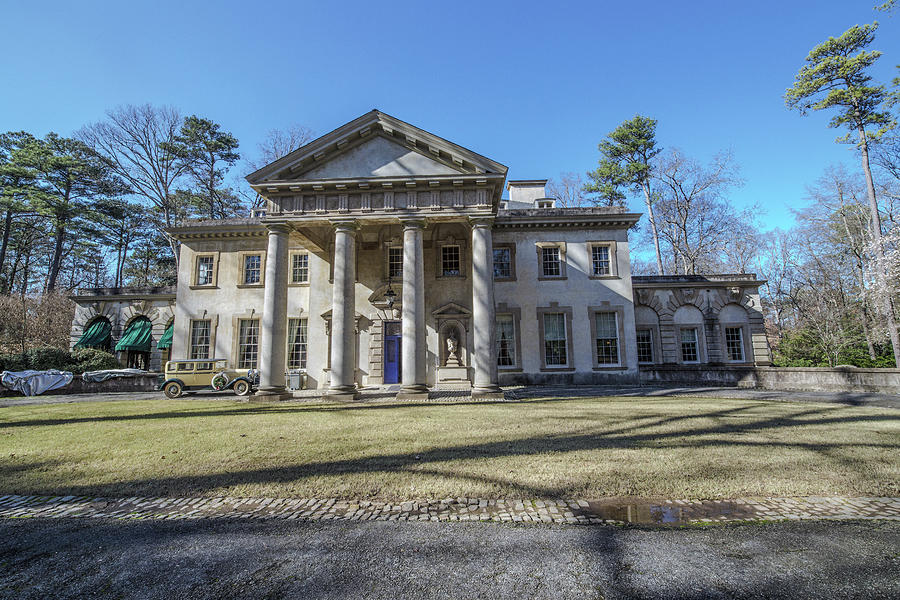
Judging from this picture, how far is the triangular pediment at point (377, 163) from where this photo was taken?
54.2ft

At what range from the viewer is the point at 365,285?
20.6 meters

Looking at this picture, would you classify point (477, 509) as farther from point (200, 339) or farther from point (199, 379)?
point (200, 339)

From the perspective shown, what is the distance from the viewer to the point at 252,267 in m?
23.5

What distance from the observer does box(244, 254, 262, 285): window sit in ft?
76.7

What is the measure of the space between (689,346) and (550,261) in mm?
10215

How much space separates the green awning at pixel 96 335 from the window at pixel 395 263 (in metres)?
18.8

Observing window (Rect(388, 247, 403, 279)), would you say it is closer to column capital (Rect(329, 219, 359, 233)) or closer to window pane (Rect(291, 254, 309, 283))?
column capital (Rect(329, 219, 359, 233))

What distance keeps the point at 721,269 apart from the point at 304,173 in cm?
3786

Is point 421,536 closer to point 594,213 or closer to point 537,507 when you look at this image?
point 537,507

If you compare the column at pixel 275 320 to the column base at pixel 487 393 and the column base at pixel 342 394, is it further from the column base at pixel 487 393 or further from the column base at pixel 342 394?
the column base at pixel 487 393

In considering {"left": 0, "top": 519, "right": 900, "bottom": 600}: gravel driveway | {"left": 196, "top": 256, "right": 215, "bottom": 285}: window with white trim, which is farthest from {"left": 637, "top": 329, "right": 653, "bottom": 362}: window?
{"left": 196, "top": 256, "right": 215, "bottom": 285}: window with white trim

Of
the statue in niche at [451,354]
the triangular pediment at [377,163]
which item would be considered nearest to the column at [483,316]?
the triangular pediment at [377,163]

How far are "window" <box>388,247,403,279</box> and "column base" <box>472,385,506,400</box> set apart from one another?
786 centimetres

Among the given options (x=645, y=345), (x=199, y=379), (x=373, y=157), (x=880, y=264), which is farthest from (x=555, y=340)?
(x=199, y=379)
